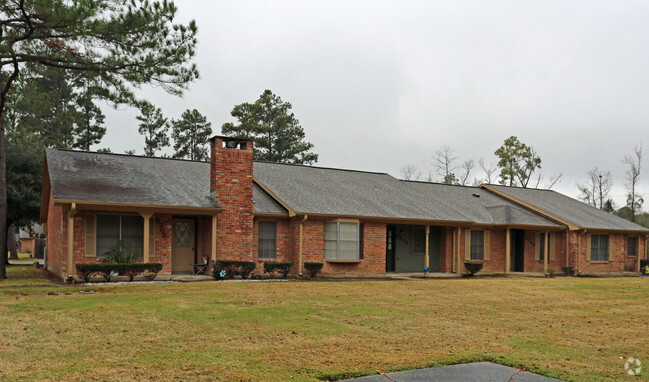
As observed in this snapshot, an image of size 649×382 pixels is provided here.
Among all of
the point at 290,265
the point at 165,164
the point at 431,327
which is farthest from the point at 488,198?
the point at 431,327

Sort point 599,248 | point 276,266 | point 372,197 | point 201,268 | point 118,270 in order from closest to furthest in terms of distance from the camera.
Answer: point 118,270
point 201,268
point 276,266
point 372,197
point 599,248

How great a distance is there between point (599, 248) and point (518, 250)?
4.30m

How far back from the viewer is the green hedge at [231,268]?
17.4 meters

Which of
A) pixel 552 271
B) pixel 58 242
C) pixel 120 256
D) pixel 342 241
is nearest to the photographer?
pixel 120 256

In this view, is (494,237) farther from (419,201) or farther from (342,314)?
(342,314)

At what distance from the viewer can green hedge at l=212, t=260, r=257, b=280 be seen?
57.1 feet

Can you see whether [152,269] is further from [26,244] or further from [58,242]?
[26,244]

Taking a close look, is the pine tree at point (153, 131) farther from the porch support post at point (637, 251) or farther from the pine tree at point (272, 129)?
the porch support post at point (637, 251)

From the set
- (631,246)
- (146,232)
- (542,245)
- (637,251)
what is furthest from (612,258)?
(146,232)

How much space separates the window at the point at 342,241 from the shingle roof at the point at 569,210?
1137 centimetres

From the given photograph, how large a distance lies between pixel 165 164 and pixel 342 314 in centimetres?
1394

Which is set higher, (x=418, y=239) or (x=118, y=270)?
(x=418, y=239)

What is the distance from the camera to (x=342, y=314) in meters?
10.2

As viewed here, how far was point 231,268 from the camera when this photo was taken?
1762cm
